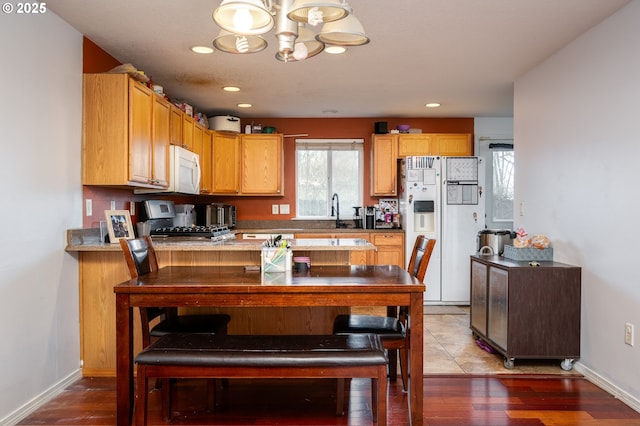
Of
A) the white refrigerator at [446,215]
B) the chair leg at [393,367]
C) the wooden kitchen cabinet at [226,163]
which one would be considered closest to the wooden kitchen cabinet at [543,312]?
the chair leg at [393,367]

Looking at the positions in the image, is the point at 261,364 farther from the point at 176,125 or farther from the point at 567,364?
the point at 176,125

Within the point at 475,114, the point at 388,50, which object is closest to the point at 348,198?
the point at 475,114

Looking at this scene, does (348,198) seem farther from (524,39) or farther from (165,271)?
(165,271)

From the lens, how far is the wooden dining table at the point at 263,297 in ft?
6.75

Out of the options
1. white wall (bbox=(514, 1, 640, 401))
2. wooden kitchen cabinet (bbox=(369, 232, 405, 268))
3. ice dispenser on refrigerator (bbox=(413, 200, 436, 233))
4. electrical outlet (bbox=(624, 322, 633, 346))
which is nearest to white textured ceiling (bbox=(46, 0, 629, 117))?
white wall (bbox=(514, 1, 640, 401))

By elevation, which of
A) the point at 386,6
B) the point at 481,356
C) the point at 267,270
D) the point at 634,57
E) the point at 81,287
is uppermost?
the point at 386,6

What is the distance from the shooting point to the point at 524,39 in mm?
3225

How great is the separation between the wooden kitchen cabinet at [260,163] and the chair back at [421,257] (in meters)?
3.27

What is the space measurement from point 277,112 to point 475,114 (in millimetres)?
2501

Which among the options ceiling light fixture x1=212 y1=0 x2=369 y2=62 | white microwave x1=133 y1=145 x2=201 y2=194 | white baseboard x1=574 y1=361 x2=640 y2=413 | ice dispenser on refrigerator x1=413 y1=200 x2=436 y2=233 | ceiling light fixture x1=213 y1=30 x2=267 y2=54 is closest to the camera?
ceiling light fixture x1=212 y1=0 x2=369 y2=62

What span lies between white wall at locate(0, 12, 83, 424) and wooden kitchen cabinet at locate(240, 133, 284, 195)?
2.71 meters

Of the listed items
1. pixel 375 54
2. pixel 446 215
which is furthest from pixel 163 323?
pixel 446 215

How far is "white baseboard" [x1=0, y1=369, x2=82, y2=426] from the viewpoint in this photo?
238 cm

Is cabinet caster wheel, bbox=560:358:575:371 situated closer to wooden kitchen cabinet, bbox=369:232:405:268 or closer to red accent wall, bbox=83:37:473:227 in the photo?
wooden kitchen cabinet, bbox=369:232:405:268
